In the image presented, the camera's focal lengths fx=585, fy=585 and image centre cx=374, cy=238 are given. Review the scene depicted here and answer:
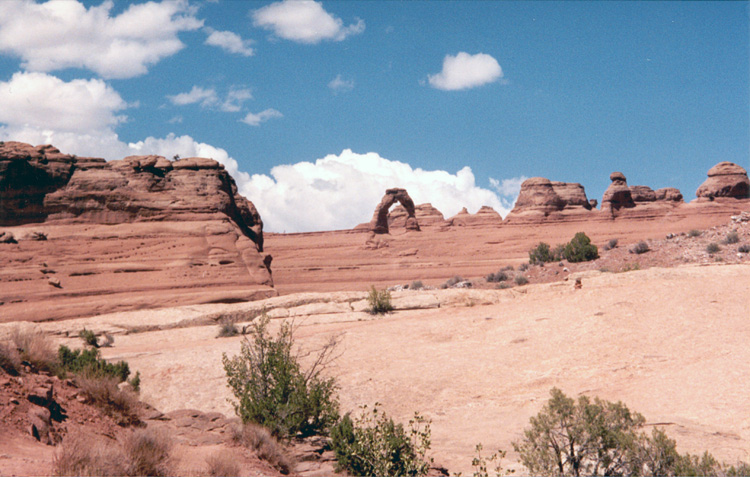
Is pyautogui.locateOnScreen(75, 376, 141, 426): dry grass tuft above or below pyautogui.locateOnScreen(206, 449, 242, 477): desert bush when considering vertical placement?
above

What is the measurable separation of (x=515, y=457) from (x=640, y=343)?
6905mm

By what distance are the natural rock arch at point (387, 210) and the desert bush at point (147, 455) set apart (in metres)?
45.4

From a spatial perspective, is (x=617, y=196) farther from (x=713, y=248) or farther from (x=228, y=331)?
(x=228, y=331)

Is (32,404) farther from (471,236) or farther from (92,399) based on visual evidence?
(471,236)

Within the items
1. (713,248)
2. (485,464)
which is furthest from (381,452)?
(713,248)

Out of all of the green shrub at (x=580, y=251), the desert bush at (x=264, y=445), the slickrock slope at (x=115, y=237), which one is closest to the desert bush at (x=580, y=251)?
the green shrub at (x=580, y=251)

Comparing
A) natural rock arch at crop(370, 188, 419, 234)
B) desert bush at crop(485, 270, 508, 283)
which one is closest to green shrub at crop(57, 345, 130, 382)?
desert bush at crop(485, 270, 508, 283)

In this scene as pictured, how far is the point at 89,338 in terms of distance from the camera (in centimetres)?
1881

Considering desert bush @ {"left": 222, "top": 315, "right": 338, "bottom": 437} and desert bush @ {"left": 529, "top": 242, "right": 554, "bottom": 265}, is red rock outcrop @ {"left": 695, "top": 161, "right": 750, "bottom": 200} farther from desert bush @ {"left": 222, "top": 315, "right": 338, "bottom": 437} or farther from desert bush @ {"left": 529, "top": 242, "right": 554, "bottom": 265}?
desert bush @ {"left": 222, "top": 315, "right": 338, "bottom": 437}

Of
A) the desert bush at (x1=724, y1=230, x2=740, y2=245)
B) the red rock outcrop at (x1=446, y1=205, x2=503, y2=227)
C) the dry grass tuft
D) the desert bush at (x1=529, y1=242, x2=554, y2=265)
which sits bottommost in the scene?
the dry grass tuft

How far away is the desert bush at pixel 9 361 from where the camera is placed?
751 cm

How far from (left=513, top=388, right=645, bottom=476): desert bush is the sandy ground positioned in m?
0.80

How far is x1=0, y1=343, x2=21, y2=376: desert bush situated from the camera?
7.51m

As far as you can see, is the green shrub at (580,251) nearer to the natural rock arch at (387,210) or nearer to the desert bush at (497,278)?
the desert bush at (497,278)
